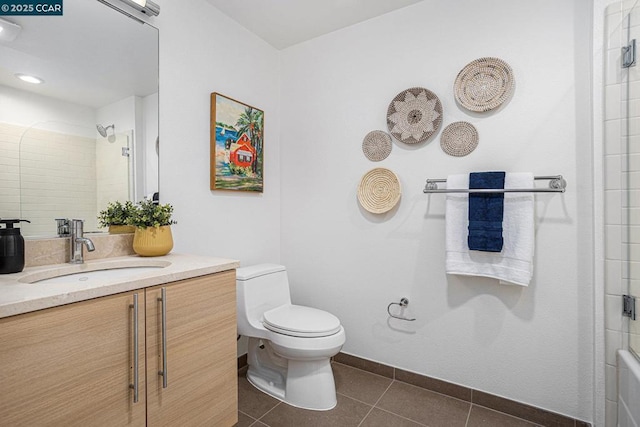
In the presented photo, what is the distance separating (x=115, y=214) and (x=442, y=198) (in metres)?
1.77

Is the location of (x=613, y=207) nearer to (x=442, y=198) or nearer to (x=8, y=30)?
(x=442, y=198)

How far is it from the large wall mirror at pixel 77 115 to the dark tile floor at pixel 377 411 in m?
1.29

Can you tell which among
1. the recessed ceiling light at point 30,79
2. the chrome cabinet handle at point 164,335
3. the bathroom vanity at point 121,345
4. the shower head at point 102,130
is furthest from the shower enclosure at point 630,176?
the recessed ceiling light at point 30,79

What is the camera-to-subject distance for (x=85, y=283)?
963mm

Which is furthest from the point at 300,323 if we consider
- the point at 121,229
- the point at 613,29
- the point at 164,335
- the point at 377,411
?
the point at 613,29

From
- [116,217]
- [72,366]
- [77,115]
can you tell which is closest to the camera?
[72,366]

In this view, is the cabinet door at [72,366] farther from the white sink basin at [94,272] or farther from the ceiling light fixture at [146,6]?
the ceiling light fixture at [146,6]

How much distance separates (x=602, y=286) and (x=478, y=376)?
2.59 feet

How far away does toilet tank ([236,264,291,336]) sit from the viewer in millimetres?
1839

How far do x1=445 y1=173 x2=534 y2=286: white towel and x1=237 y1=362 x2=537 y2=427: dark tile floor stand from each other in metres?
0.75

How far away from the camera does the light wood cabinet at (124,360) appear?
789 mm

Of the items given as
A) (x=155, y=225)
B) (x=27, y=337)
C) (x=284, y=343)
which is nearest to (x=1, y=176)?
(x=155, y=225)

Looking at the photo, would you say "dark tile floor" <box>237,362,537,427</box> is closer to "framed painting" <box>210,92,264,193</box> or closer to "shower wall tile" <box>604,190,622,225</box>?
"shower wall tile" <box>604,190,622,225</box>

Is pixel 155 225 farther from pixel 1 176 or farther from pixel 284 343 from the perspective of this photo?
pixel 284 343
